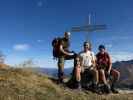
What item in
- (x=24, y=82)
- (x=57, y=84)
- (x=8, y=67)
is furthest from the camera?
(x=8, y=67)

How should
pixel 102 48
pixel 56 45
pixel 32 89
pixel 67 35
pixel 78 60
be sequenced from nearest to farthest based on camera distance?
pixel 32 89, pixel 78 60, pixel 67 35, pixel 56 45, pixel 102 48

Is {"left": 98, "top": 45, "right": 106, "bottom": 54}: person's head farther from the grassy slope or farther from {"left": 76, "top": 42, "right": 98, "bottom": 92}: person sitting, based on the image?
the grassy slope

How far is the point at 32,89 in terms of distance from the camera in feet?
47.7

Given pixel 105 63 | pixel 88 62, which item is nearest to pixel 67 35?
pixel 88 62

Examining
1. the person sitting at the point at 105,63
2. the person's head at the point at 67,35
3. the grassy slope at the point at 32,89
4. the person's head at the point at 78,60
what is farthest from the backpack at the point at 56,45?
the person sitting at the point at 105,63

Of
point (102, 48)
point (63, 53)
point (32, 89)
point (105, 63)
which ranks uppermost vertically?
point (102, 48)

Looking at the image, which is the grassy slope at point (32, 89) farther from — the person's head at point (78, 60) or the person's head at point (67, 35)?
the person's head at point (67, 35)

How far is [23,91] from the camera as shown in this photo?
46.4ft

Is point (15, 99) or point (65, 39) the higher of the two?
point (65, 39)

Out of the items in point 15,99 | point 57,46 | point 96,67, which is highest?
point 57,46

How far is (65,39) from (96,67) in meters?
1.98

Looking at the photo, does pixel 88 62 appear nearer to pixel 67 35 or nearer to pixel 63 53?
pixel 63 53

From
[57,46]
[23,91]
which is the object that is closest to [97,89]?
[57,46]

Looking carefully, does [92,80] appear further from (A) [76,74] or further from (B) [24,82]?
(B) [24,82]
